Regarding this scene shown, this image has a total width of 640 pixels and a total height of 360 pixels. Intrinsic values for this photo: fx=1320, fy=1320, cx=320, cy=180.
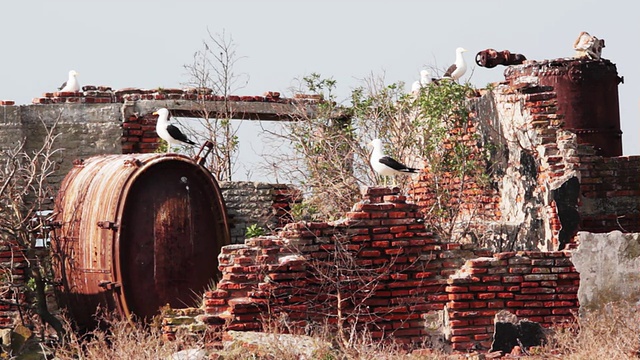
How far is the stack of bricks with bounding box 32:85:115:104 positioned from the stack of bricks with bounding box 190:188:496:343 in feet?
16.4

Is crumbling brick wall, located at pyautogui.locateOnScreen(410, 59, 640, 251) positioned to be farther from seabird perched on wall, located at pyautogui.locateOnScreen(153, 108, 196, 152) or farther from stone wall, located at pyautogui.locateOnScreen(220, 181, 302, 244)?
seabird perched on wall, located at pyautogui.locateOnScreen(153, 108, 196, 152)

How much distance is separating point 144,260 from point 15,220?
5.75ft

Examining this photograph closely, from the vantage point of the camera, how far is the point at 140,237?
1340 centimetres

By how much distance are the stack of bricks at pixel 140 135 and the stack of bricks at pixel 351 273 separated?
473 cm

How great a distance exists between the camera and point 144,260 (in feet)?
43.9

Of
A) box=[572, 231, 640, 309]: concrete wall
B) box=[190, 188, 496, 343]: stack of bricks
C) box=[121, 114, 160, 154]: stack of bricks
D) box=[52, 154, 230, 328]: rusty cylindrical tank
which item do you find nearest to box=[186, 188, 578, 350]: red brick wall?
box=[190, 188, 496, 343]: stack of bricks

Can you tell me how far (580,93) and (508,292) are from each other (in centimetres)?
414

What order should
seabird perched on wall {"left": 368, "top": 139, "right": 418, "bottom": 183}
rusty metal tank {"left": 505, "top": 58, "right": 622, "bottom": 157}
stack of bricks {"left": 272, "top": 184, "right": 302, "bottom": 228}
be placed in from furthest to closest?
stack of bricks {"left": 272, "top": 184, "right": 302, "bottom": 228}, rusty metal tank {"left": 505, "top": 58, "right": 622, "bottom": 157}, seabird perched on wall {"left": 368, "top": 139, "right": 418, "bottom": 183}

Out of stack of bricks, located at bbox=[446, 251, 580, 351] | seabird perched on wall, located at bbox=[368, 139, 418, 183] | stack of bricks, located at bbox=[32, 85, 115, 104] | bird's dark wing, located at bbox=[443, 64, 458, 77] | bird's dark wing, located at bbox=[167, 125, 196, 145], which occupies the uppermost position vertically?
bird's dark wing, located at bbox=[443, 64, 458, 77]

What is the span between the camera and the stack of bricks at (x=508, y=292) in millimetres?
12391

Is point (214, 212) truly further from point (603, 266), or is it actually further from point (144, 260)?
point (603, 266)

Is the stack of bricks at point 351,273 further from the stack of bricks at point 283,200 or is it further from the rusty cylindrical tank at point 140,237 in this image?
the stack of bricks at point 283,200

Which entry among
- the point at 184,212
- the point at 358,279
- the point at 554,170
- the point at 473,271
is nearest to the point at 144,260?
the point at 184,212

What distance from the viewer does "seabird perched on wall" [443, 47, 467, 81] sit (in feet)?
54.1
